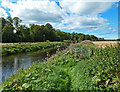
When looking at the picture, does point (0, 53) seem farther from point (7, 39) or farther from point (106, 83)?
point (7, 39)

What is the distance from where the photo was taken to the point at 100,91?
10.2ft

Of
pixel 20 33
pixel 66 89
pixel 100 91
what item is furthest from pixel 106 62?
pixel 20 33

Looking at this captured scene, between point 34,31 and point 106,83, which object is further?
point 34,31

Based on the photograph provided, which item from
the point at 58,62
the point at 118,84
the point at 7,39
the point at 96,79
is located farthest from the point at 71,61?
the point at 7,39

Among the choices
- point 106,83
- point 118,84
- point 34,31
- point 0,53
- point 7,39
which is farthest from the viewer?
point 34,31

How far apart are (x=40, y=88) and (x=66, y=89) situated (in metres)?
0.91

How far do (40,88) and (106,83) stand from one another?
2.16 m

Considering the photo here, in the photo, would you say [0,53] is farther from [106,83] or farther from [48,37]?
[48,37]

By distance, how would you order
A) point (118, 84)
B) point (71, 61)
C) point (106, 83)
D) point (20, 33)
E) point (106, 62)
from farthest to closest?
1. point (20, 33)
2. point (71, 61)
3. point (106, 62)
4. point (106, 83)
5. point (118, 84)

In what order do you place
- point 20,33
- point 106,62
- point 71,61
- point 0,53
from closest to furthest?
point 106,62
point 71,61
point 0,53
point 20,33

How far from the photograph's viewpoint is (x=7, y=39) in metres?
37.0

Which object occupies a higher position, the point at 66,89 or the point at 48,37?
the point at 48,37

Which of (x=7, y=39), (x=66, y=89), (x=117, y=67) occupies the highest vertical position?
(x=7, y=39)

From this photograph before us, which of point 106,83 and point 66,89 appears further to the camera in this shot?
point 66,89
